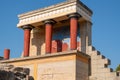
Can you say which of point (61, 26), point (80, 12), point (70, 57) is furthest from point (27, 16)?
point (70, 57)

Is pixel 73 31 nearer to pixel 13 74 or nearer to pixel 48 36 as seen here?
pixel 48 36

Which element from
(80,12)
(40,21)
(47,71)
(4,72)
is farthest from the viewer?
(40,21)

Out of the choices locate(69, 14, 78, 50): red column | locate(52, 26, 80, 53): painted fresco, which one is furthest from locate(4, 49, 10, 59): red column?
locate(69, 14, 78, 50): red column

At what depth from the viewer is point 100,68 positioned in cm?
2092

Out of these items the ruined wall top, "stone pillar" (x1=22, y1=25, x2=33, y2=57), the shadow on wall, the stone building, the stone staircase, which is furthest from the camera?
"stone pillar" (x1=22, y1=25, x2=33, y2=57)

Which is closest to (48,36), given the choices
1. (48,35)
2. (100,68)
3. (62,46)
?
(48,35)

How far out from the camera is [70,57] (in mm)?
20250

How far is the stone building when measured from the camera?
66.9 feet

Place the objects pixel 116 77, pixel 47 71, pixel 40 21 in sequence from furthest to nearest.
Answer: pixel 40 21
pixel 47 71
pixel 116 77

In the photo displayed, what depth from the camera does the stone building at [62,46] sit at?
20.4m

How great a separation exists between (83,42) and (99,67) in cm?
351

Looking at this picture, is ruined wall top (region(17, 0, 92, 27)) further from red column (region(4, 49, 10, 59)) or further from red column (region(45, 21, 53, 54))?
red column (region(4, 49, 10, 59))

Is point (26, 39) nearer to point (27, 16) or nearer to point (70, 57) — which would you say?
point (27, 16)

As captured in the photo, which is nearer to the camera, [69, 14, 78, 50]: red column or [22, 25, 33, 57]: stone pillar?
[69, 14, 78, 50]: red column
